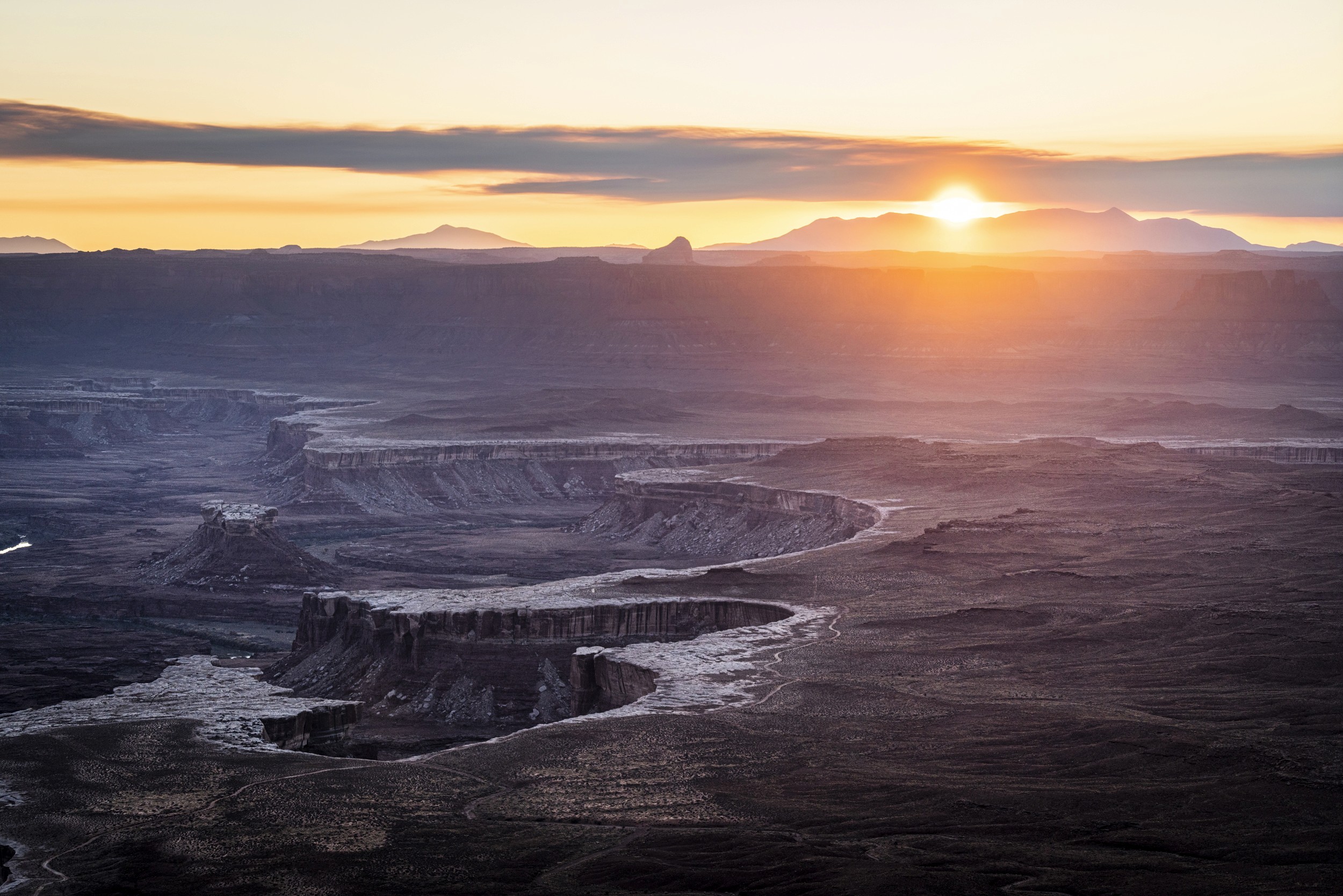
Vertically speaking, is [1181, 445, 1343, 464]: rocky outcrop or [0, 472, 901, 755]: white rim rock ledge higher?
[0, 472, 901, 755]: white rim rock ledge

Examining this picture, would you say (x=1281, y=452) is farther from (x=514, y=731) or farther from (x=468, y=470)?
(x=514, y=731)

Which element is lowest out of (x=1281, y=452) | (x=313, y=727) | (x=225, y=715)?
(x=1281, y=452)

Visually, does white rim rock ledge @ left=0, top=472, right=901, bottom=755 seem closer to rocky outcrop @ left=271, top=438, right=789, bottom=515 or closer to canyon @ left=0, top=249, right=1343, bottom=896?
canyon @ left=0, top=249, right=1343, bottom=896

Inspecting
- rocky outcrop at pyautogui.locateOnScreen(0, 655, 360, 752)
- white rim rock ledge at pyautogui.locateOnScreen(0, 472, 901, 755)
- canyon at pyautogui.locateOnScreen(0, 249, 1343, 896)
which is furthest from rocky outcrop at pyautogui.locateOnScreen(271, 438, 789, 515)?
rocky outcrop at pyautogui.locateOnScreen(0, 655, 360, 752)

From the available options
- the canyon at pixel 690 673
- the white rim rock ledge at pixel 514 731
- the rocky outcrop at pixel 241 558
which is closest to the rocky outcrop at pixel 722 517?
the canyon at pixel 690 673

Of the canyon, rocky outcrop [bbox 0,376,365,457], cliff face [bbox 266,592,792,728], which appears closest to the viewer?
the canyon

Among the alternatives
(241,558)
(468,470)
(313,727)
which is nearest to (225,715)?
(313,727)
